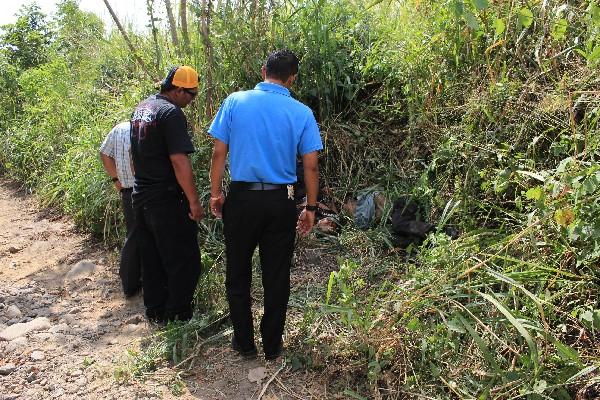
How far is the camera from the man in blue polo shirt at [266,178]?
275 centimetres

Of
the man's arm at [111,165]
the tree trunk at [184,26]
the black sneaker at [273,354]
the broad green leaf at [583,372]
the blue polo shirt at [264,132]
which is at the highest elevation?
the tree trunk at [184,26]

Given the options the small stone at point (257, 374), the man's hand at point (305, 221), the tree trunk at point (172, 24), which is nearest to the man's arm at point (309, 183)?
the man's hand at point (305, 221)

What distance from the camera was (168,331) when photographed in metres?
3.20

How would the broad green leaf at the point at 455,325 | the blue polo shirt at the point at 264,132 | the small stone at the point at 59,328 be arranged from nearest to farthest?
the broad green leaf at the point at 455,325
the blue polo shirt at the point at 264,132
the small stone at the point at 59,328

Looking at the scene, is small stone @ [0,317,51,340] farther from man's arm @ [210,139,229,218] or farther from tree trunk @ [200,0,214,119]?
tree trunk @ [200,0,214,119]

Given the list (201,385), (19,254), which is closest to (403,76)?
(201,385)

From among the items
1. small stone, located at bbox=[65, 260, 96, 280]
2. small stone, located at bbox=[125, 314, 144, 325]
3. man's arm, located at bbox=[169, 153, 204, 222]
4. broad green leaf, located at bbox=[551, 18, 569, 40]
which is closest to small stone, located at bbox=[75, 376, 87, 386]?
small stone, located at bbox=[125, 314, 144, 325]

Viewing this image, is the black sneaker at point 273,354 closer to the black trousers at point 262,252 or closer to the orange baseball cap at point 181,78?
the black trousers at point 262,252

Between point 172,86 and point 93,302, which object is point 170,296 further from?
point 172,86

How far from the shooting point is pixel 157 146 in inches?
125

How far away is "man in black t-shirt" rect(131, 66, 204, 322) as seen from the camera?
10.3 ft

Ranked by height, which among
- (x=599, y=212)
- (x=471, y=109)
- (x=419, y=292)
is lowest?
(x=419, y=292)

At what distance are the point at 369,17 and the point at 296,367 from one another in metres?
3.46

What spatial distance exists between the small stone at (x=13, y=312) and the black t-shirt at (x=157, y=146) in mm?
1317
